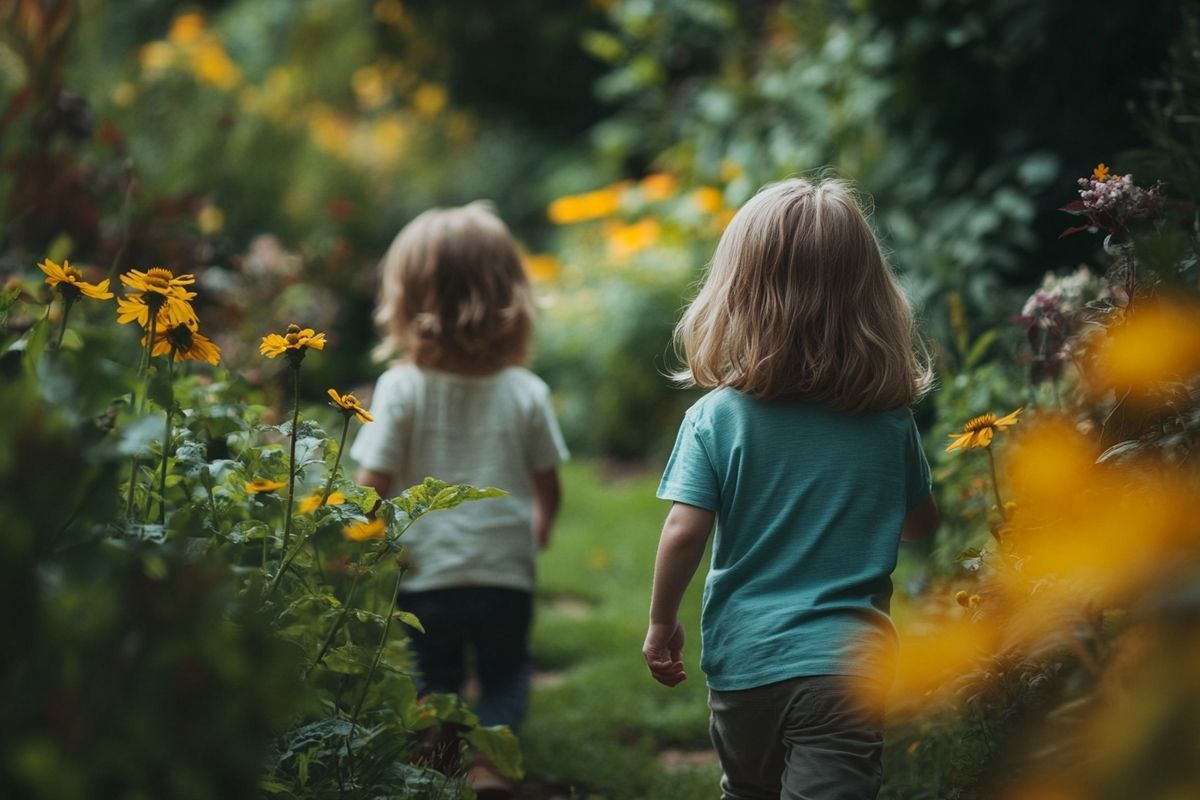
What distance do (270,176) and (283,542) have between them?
5.49 m

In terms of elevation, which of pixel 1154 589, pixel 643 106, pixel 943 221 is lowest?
pixel 1154 589

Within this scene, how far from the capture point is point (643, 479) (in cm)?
621

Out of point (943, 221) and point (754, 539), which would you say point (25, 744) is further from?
point (943, 221)

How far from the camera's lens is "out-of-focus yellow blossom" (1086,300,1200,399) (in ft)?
4.52

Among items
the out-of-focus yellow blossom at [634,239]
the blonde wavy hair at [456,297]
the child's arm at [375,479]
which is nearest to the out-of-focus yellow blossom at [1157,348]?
the blonde wavy hair at [456,297]

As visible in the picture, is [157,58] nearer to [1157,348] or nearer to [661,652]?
[661,652]

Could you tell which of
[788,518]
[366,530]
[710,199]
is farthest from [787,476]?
[710,199]

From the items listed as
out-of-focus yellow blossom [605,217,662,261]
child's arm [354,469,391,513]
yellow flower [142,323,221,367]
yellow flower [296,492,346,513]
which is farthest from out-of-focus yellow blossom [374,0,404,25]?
yellow flower [296,492,346,513]

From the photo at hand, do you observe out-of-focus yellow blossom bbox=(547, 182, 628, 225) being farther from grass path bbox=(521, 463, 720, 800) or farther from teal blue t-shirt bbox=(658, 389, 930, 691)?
teal blue t-shirt bbox=(658, 389, 930, 691)

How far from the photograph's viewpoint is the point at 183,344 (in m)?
1.87

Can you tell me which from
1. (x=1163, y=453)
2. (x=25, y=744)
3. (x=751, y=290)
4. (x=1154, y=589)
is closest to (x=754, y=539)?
(x=751, y=290)

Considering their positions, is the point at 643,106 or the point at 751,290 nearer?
the point at 751,290

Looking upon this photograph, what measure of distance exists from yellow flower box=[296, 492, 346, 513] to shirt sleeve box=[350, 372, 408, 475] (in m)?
0.98

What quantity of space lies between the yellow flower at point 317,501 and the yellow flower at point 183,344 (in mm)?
271
